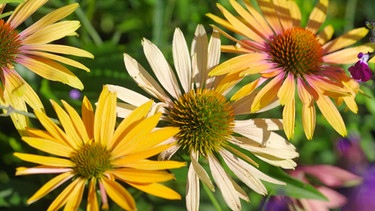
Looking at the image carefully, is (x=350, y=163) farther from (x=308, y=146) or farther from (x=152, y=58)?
(x=152, y=58)

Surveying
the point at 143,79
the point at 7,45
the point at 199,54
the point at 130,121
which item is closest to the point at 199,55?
the point at 199,54

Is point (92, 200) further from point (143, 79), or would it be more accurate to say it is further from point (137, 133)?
point (143, 79)

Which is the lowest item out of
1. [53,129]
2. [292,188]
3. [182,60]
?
[292,188]

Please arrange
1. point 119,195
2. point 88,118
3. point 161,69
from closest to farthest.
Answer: point 119,195
point 88,118
point 161,69

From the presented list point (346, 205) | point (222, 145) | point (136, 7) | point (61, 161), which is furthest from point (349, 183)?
point (136, 7)

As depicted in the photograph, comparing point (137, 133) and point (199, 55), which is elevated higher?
point (199, 55)

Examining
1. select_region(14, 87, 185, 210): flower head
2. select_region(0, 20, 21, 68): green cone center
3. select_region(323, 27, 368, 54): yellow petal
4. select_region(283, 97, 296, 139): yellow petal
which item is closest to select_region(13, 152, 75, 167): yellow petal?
select_region(14, 87, 185, 210): flower head

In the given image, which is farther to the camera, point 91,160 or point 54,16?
point 54,16
